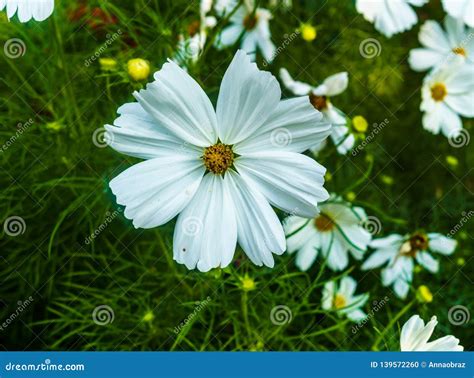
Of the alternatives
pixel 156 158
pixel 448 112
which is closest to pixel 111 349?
pixel 156 158

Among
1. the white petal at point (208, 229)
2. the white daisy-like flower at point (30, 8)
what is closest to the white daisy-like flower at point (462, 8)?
the white petal at point (208, 229)

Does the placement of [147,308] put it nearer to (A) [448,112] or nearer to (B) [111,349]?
(B) [111,349]

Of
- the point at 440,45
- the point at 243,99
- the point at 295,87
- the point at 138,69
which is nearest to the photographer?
the point at 243,99

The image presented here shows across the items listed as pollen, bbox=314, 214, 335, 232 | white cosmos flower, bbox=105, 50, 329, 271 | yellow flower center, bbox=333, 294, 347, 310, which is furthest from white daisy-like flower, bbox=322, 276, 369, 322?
white cosmos flower, bbox=105, 50, 329, 271

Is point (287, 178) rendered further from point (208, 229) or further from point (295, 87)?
point (295, 87)

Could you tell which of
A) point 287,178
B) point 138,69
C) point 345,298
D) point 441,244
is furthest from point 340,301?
point 138,69

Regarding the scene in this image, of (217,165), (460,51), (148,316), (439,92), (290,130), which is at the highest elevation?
(460,51)

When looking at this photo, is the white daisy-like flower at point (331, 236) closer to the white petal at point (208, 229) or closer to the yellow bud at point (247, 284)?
the yellow bud at point (247, 284)
